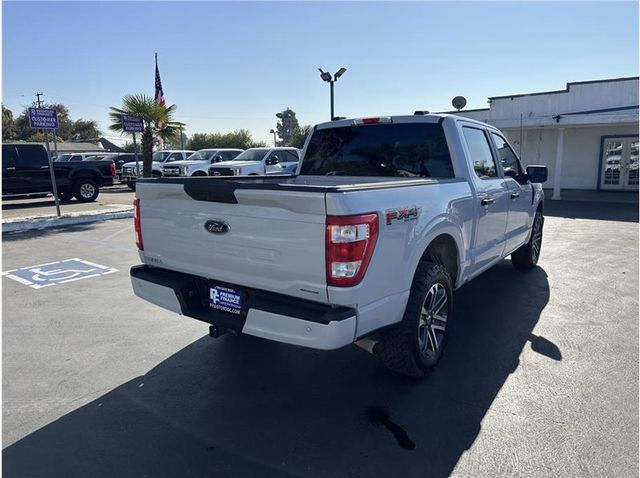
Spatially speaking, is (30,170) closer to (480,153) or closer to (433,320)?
(480,153)

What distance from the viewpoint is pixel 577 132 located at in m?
19.0

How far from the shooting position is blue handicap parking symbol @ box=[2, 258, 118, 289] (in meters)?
6.31

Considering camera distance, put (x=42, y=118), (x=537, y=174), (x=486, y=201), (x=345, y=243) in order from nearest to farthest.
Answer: (x=345, y=243)
(x=486, y=201)
(x=537, y=174)
(x=42, y=118)

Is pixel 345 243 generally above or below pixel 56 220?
above

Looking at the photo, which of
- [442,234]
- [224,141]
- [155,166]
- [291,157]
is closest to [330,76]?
[291,157]

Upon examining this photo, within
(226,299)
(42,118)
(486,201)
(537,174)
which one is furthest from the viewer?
(42,118)

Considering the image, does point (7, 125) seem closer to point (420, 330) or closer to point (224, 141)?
point (224, 141)

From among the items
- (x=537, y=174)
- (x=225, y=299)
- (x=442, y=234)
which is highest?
(x=537, y=174)

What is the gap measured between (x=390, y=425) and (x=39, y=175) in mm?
15607

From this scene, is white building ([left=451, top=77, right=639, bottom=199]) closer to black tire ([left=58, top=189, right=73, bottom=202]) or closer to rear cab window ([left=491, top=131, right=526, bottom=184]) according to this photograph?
rear cab window ([left=491, top=131, right=526, bottom=184])

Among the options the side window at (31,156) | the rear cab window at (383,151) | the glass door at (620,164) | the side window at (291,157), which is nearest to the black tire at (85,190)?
the side window at (31,156)

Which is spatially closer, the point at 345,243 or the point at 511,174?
the point at 345,243

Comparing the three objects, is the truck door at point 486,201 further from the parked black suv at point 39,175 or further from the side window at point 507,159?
the parked black suv at point 39,175

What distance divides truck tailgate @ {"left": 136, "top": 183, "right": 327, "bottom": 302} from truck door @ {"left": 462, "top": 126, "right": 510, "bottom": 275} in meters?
Answer: 2.11
